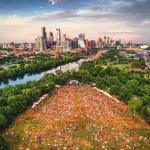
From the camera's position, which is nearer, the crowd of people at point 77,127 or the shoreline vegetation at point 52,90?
the crowd of people at point 77,127

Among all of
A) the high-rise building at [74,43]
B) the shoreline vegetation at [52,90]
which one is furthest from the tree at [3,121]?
the high-rise building at [74,43]

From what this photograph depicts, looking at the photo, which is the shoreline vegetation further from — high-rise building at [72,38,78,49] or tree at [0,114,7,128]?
high-rise building at [72,38,78,49]

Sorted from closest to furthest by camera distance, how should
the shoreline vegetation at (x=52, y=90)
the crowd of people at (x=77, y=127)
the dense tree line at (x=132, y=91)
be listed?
the crowd of people at (x=77, y=127), the shoreline vegetation at (x=52, y=90), the dense tree line at (x=132, y=91)

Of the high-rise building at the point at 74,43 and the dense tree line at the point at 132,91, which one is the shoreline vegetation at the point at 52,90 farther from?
the high-rise building at the point at 74,43

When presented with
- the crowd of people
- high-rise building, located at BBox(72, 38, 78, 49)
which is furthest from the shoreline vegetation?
high-rise building, located at BBox(72, 38, 78, 49)

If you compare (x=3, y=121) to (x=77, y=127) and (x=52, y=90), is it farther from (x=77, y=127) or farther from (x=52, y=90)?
(x=52, y=90)

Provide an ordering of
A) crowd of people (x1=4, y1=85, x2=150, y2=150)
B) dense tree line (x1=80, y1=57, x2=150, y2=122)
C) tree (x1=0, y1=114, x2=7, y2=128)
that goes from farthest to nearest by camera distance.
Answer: dense tree line (x1=80, y1=57, x2=150, y2=122), tree (x1=0, y1=114, x2=7, y2=128), crowd of people (x1=4, y1=85, x2=150, y2=150)

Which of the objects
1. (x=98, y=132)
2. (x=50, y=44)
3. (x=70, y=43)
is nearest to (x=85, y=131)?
(x=98, y=132)

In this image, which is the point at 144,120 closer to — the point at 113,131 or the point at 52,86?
the point at 113,131

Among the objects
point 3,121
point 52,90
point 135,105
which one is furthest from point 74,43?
point 3,121
